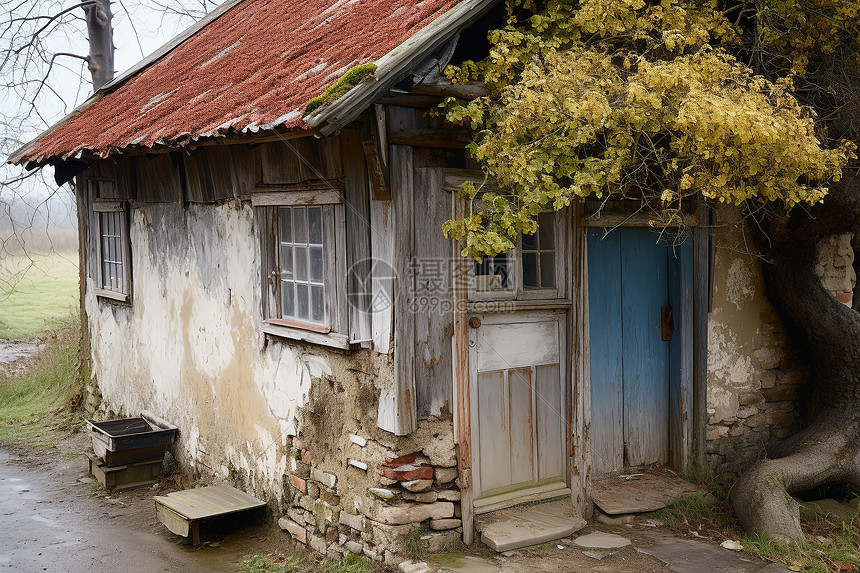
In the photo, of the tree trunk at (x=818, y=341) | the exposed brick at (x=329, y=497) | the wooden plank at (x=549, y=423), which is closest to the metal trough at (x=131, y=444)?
the exposed brick at (x=329, y=497)

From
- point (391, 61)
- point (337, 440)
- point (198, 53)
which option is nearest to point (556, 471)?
point (337, 440)

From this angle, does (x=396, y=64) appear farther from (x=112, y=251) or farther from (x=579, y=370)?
(x=112, y=251)

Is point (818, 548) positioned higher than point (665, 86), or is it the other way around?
point (665, 86)

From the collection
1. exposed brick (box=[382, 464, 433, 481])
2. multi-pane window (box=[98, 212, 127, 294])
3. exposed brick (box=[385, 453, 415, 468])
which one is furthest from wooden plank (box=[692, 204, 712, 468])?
multi-pane window (box=[98, 212, 127, 294])

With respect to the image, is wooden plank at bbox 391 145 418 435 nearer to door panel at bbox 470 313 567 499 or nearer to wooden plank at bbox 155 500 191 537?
door panel at bbox 470 313 567 499

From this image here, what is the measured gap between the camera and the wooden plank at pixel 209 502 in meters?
6.05

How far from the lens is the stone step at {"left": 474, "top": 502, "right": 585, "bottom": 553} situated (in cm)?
510

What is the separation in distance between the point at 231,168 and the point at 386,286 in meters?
2.29

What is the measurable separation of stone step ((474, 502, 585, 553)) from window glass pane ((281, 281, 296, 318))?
2.20 m

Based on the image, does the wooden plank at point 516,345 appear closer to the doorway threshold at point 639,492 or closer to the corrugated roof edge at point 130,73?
the doorway threshold at point 639,492

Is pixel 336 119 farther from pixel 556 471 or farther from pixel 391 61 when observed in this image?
pixel 556 471

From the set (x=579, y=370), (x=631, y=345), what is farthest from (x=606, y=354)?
(x=579, y=370)

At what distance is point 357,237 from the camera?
525cm

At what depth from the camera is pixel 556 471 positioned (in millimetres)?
5750
